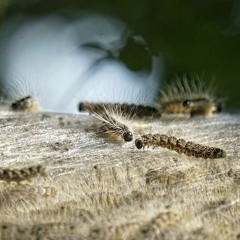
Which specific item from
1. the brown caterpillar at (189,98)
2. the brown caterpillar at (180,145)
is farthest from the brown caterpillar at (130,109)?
the brown caterpillar at (180,145)

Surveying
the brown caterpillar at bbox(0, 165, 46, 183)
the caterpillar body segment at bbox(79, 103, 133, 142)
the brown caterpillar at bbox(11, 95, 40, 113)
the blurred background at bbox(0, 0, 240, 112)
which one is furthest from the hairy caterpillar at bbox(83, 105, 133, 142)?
the blurred background at bbox(0, 0, 240, 112)

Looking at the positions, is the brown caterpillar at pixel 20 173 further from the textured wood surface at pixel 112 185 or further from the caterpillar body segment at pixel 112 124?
the caterpillar body segment at pixel 112 124

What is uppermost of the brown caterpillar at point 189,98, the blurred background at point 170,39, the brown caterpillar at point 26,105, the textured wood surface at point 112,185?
the blurred background at point 170,39

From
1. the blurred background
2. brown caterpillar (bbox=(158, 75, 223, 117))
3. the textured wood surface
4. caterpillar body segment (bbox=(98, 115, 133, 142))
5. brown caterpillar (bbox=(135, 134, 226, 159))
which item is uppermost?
the blurred background

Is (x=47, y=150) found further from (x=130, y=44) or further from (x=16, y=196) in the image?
(x=130, y=44)

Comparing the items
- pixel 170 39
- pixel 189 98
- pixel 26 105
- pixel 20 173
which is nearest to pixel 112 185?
pixel 20 173

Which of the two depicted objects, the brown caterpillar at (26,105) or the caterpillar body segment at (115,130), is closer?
the caterpillar body segment at (115,130)

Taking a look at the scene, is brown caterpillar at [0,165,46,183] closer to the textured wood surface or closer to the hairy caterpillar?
the textured wood surface
